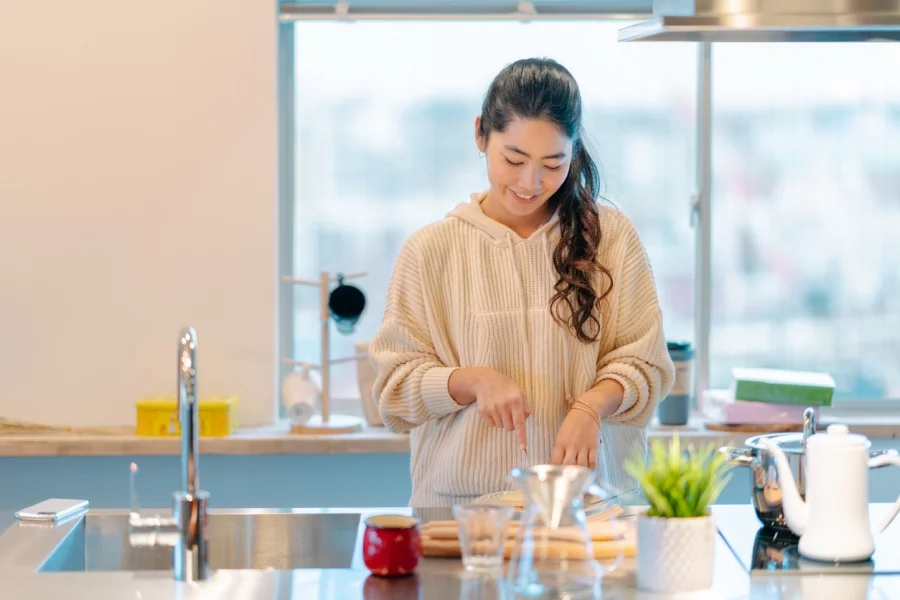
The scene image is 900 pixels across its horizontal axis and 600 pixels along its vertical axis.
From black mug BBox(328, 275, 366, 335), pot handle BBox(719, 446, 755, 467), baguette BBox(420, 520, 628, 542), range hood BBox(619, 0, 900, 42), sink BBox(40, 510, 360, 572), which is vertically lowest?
sink BBox(40, 510, 360, 572)

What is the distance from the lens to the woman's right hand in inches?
72.9

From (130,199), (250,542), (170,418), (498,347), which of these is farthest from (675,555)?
(130,199)

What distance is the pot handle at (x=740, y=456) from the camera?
1.72m

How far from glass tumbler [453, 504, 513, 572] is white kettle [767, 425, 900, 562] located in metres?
0.44

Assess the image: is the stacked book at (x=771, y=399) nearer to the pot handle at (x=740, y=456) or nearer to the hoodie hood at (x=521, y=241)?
the hoodie hood at (x=521, y=241)

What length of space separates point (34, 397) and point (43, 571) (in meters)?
1.73

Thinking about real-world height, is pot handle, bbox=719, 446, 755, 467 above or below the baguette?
above

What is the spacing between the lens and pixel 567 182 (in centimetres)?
212

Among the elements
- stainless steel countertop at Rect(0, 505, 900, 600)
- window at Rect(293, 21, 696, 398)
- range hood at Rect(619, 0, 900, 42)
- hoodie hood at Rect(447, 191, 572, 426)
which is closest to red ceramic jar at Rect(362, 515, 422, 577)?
stainless steel countertop at Rect(0, 505, 900, 600)

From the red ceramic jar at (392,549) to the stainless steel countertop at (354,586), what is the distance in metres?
0.02

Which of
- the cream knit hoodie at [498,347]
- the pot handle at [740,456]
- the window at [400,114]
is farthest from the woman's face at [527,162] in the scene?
the window at [400,114]

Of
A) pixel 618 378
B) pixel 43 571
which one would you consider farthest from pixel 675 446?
pixel 43 571

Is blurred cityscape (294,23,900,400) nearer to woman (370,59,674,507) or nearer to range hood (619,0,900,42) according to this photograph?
woman (370,59,674,507)

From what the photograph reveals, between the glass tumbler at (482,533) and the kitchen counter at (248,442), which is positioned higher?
the glass tumbler at (482,533)
